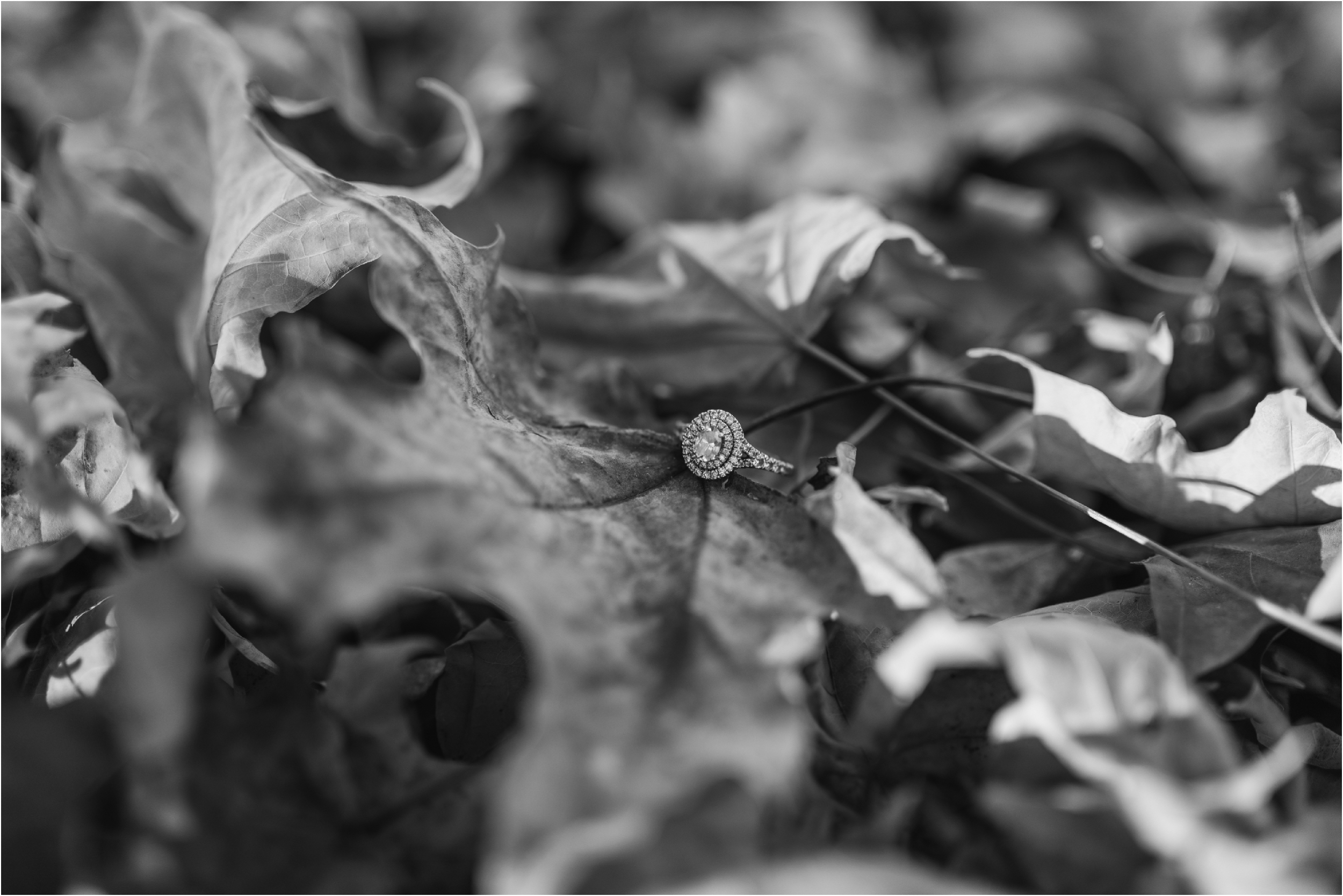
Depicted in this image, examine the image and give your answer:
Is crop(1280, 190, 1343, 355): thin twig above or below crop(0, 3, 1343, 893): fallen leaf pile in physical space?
above

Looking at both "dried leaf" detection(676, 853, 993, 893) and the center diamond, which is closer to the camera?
"dried leaf" detection(676, 853, 993, 893)

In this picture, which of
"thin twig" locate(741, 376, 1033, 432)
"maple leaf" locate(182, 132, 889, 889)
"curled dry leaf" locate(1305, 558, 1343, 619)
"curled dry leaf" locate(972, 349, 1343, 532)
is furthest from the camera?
"thin twig" locate(741, 376, 1033, 432)

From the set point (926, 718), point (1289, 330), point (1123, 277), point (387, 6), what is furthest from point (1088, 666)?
point (387, 6)

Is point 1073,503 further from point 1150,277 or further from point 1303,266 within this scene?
point 1150,277

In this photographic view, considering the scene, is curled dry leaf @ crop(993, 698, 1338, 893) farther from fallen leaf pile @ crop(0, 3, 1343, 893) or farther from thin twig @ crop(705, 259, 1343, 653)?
thin twig @ crop(705, 259, 1343, 653)

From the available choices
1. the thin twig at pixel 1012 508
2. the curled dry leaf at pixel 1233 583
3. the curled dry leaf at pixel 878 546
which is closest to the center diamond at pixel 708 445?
the curled dry leaf at pixel 878 546

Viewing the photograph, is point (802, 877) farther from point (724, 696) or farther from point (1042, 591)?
point (1042, 591)

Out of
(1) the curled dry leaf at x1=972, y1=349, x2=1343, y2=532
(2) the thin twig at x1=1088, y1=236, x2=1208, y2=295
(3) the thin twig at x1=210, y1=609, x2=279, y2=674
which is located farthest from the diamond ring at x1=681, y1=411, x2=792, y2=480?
(2) the thin twig at x1=1088, y1=236, x2=1208, y2=295
